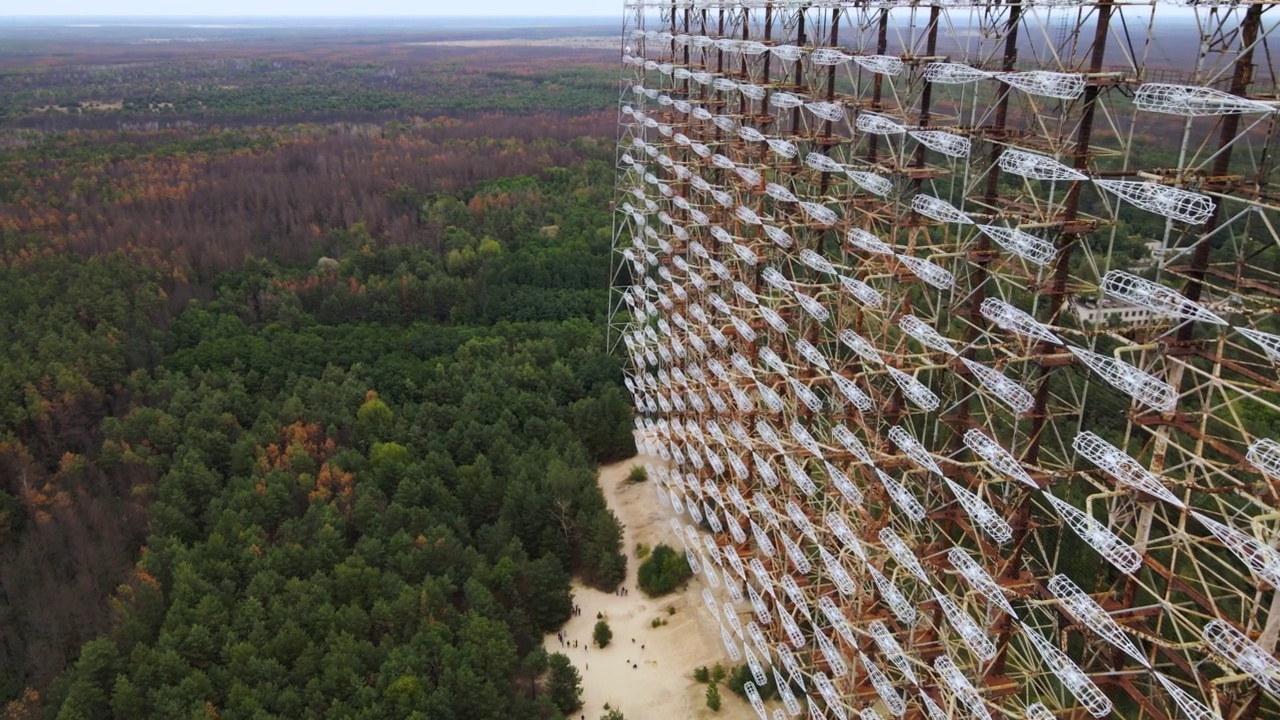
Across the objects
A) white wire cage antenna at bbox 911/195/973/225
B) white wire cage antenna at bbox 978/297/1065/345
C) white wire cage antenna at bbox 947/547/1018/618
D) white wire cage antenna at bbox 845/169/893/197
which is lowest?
white wire cage antenna at bbox 947/547/1018/618

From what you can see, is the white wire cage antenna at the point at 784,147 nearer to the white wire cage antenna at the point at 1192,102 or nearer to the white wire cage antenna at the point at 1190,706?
the white wire cage antenna at the point at 1192,102

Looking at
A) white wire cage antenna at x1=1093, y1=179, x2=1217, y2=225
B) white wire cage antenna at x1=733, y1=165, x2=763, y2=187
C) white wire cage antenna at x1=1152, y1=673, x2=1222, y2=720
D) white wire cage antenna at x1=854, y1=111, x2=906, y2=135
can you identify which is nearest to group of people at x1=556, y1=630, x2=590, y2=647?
white wire cage antenna at x1=733, y1=165, x2=763, y2=187

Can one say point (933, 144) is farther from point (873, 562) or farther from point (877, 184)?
point (873, 562)

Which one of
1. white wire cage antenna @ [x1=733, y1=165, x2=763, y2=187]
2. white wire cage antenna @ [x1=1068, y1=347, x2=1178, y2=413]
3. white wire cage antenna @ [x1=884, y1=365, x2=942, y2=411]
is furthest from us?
white wire cage antenna @ [x1=733, y1=165, x2=763, y2=187]

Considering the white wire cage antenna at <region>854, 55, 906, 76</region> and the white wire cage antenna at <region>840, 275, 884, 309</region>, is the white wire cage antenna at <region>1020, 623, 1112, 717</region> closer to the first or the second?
the white wire cage antenna at <region>840, 275, 884, 309</region>

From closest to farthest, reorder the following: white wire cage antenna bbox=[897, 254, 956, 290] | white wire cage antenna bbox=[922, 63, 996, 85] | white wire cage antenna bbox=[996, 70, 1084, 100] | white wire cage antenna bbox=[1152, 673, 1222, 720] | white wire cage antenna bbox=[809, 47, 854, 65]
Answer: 1. white wire cage antenna bbox=[1152, 673, 1222, 720]
2. white wire cage antenna bbox=[996, 70, 1084, 100]
3. white wire cage antenna bbox=[922, 63, 996, 85]
4. white wire cage antenna bbox=[897, 254, 956, 290]
5. white wire cage antenna bbox=[809, 47, 854, 65]

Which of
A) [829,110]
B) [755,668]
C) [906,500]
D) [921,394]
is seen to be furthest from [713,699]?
[829,110]

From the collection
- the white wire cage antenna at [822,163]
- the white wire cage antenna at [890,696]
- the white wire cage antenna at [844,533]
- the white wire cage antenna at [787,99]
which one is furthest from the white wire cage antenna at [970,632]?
the white wire cage antenna at [787,99]
